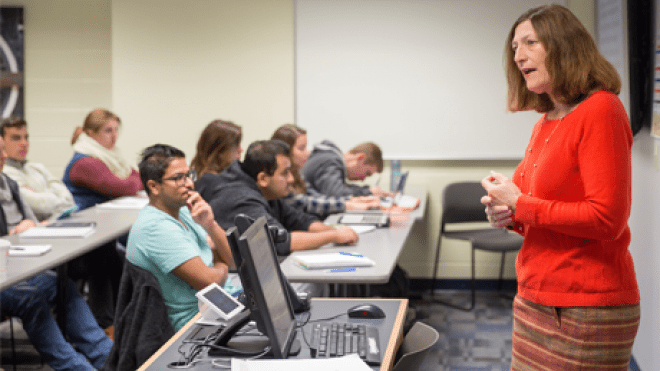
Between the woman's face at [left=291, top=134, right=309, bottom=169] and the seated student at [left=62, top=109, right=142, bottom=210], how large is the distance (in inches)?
48.4

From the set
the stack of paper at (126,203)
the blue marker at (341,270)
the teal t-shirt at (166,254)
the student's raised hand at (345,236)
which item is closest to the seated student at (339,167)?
the stack of paper at (126,203)

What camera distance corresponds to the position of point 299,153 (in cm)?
426

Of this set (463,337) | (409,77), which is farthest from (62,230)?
(409,77)

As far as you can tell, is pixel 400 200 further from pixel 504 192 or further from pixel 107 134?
pixel 504 192

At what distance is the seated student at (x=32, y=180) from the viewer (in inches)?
161

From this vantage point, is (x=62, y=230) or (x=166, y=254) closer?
(x=166, y=254)

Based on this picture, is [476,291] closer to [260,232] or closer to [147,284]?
[147,284]

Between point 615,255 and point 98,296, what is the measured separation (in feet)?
10.7

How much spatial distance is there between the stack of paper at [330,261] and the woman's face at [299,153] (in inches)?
61.1

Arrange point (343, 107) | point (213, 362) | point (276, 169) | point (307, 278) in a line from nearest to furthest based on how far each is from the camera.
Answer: point (213, 362), point (307, 278), point (276, 169), point (343, 107)

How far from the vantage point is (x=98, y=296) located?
13.1ft

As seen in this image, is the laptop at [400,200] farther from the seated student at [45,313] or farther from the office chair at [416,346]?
the office chair at [416,346]

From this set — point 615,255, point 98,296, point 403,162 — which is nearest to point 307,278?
point 615,255

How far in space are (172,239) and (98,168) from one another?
2.39 meters
